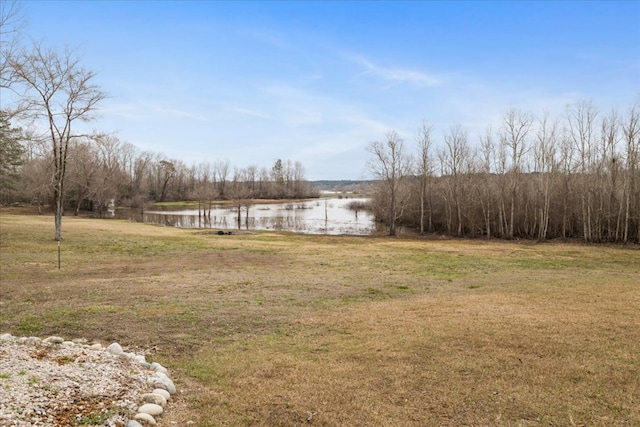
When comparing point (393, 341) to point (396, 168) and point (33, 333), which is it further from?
point (396, 168)

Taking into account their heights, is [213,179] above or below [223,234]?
above

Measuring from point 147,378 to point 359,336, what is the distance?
332 cm

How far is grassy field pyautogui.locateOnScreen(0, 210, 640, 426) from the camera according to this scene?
429 cm

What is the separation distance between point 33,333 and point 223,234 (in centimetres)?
2375

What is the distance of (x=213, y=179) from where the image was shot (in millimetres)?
116250

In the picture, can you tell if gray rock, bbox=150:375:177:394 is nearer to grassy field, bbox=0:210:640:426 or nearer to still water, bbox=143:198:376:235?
grassy field, bbox=0:210:640:426

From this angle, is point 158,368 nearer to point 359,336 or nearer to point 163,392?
point 163,392

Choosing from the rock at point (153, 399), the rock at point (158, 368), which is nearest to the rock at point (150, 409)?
the rock at point (153, 399)

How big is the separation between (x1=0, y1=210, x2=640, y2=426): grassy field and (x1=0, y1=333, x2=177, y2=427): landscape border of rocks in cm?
19

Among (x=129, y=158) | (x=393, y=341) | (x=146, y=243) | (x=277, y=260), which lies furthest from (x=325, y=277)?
(x=129, y=158)

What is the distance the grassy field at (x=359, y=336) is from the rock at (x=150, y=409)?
0.16 meters

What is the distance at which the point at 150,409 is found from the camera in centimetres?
404

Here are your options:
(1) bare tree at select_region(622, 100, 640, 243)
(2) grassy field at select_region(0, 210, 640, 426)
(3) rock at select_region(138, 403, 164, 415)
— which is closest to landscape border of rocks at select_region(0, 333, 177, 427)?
(3) rock at select_region(138, 403, 164, 415)

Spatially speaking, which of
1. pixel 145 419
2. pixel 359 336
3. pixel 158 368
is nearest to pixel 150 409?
pixel 145 419
